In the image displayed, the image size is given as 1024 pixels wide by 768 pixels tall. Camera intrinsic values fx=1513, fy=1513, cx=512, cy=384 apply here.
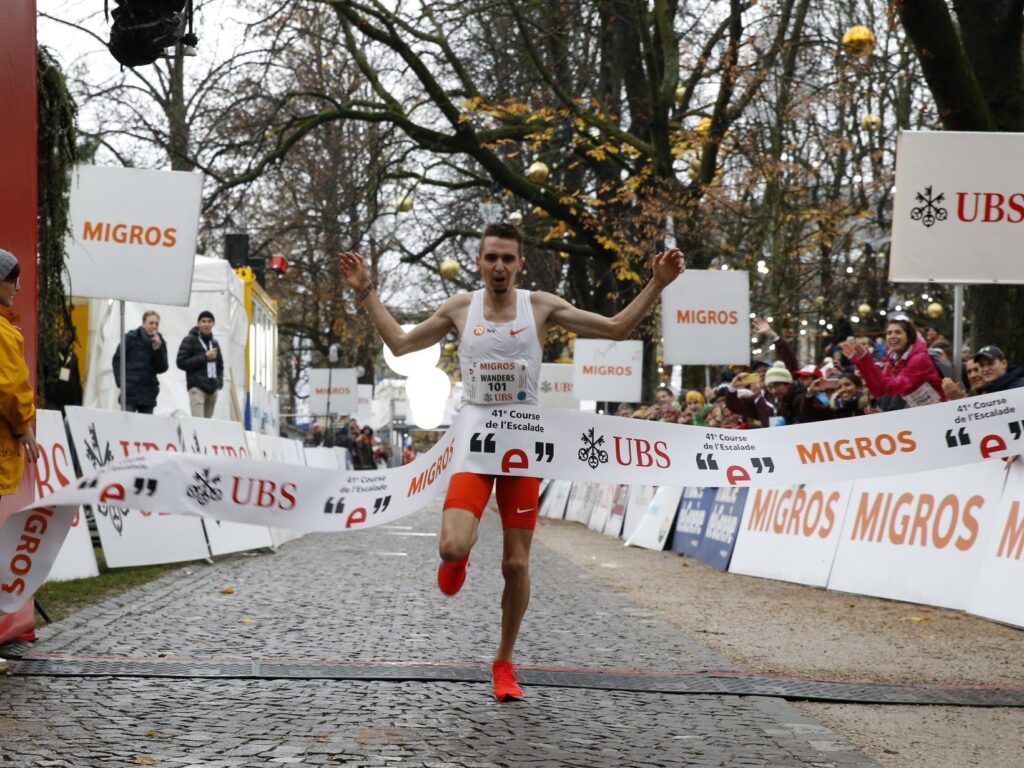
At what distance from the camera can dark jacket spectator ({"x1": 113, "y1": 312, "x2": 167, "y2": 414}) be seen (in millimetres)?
17625

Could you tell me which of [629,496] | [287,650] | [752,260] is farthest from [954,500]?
[752,260]

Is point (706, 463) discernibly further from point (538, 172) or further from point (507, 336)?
point (538, 172)

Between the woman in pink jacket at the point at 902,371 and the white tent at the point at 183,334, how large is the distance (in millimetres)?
10525

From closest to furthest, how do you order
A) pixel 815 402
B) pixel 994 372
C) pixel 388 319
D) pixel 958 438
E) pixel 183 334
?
1. pixel 388 319
2. pixel 958 438
3. pixel 994 372
4. pixel 815 402
5. pixel 183 334

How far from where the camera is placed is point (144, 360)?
17.7 m

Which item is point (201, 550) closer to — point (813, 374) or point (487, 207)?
point (813, 374)

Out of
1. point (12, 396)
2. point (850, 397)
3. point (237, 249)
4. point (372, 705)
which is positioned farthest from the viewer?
point (237, 249)

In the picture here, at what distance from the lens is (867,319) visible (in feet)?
126

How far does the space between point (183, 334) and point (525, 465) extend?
49.0 feet

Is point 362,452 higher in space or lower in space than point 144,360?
lower

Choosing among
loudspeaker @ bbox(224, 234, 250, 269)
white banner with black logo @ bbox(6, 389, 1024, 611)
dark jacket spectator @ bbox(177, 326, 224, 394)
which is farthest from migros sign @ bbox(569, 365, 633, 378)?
white banner with black logo @ bbox(6, 389, 1024, 611)

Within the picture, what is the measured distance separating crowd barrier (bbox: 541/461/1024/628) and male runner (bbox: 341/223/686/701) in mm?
4316

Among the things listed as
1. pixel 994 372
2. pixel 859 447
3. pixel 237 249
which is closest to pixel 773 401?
pixel 994 372

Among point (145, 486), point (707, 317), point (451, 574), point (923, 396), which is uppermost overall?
point (707, 317)
